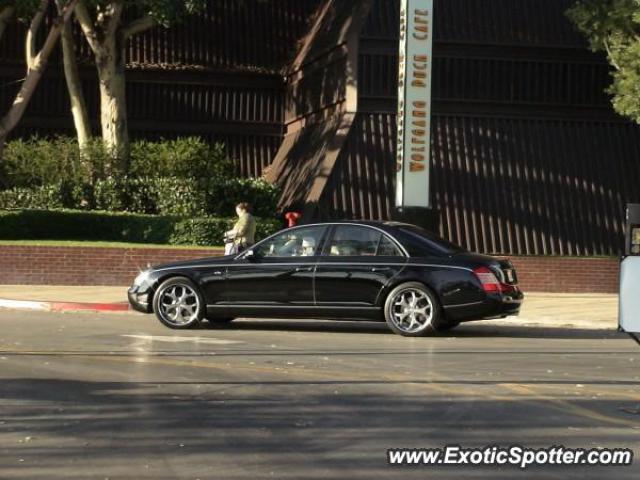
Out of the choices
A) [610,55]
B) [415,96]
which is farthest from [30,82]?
[610,55]

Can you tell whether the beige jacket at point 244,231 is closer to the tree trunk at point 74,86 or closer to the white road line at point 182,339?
the white road line at point 182,339

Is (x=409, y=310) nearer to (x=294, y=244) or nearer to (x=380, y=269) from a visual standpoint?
(x=380, y=269)

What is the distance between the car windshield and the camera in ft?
54.2

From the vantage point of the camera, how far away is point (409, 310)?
1639 cm

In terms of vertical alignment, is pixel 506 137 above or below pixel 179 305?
above

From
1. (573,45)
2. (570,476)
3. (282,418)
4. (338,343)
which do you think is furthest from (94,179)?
(570,476)

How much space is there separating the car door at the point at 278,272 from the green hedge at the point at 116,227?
9.53 metres

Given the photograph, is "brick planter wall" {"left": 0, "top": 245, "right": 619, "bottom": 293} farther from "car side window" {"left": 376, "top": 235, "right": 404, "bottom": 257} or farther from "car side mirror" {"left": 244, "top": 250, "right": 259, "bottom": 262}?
"car side window" {"left": 376, "top": 235, "right": 404, "bottom": 257}

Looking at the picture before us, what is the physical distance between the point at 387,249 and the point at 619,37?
11587 mm

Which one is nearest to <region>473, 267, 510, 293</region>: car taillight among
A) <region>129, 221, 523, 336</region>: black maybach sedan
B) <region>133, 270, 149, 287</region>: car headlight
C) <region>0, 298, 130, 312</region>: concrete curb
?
<region>129, 221, 523, 336</region>: black maybach sedan

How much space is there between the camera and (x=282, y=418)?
9.70 meters

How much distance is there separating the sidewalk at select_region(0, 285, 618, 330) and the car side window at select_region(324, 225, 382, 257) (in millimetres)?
3414

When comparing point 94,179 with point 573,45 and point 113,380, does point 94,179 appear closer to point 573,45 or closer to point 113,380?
point 573,45

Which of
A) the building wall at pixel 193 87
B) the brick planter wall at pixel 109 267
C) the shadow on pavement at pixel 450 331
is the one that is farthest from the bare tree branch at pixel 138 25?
the shadow on pavement at pixel 450 331
